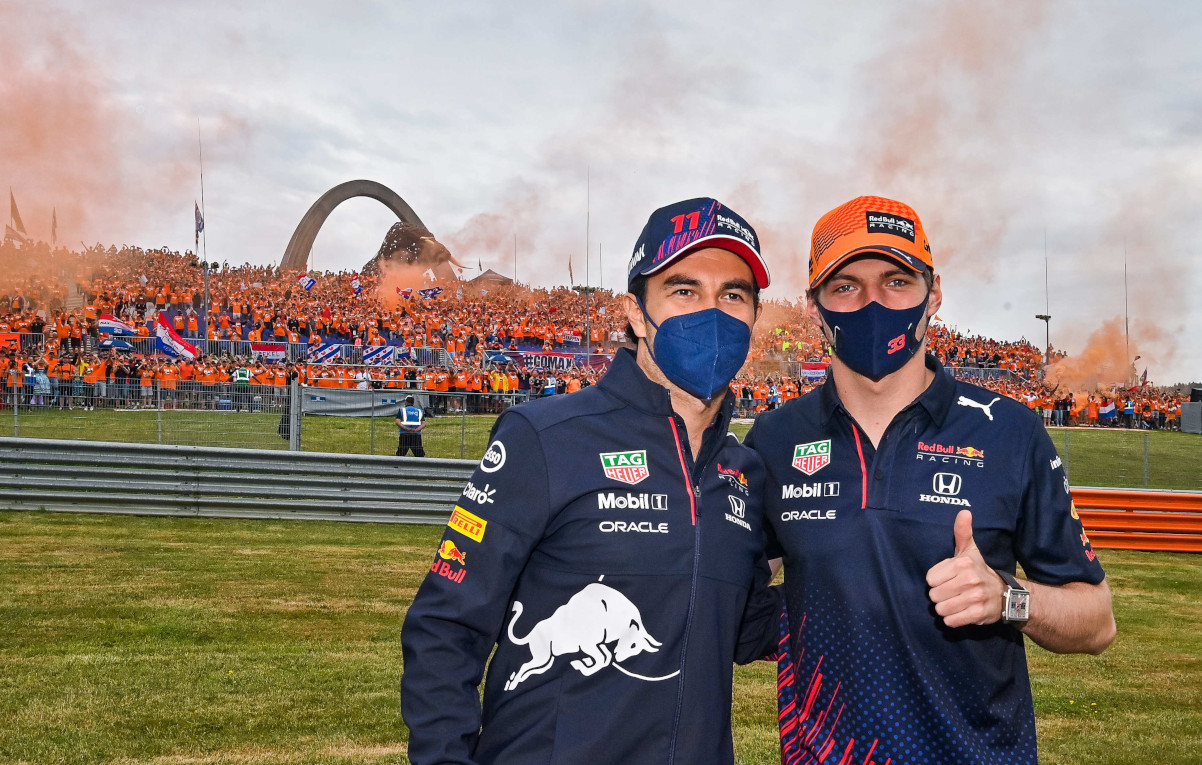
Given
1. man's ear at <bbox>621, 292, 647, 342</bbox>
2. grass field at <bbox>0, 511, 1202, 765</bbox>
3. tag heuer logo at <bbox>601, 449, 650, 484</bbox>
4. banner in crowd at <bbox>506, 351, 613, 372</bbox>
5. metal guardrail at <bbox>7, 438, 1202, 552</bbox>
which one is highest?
banner in crowd at <bbox>506, 351, 613, 372</bbox>

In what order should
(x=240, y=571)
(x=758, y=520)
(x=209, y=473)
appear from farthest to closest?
(x=209, y=473) → (x=240, y=571) → (x=758, y=520)

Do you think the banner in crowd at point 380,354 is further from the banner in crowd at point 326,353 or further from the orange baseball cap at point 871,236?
the orange baseball cap at point 871,236

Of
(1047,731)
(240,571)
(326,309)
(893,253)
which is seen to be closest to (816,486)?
(893,253)

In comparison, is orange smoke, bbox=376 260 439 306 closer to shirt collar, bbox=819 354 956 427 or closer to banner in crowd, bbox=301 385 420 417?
banner in crowd, bbox=301 385 420 417

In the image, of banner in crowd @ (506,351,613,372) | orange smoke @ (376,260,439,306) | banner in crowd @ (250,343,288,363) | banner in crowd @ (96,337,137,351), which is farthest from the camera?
orange smoke @ (376,260,439,306)

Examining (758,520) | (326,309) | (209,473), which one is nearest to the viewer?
(758,520)

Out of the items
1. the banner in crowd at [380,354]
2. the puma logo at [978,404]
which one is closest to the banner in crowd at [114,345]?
the banner in crowd at [380,354]

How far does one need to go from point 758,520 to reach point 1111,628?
1040mm

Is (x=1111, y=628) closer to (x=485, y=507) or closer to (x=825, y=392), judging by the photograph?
(x=825, y=392)

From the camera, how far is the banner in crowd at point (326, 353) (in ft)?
103

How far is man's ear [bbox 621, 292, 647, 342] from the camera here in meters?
2.62

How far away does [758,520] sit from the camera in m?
2.60

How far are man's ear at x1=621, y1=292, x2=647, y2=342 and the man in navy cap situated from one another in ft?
0.61

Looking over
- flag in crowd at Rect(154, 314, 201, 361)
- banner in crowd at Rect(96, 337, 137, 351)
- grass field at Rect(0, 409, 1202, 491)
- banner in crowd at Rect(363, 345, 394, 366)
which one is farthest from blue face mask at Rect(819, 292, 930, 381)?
banner in crowd at Rect(363, 345, 394, 366)
